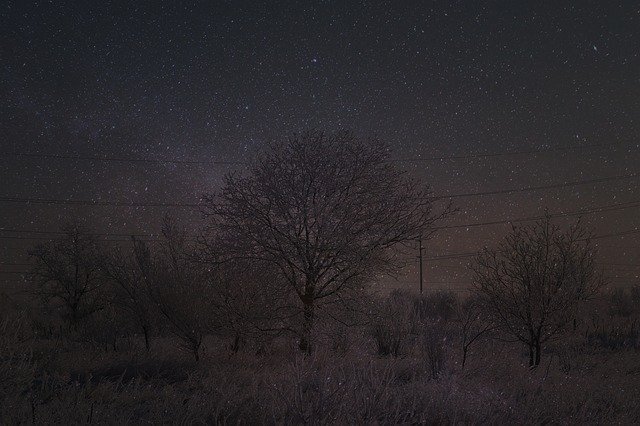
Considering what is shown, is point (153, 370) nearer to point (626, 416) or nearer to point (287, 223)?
point (287, 223)

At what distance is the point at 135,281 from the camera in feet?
56.1

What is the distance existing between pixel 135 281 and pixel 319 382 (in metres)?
10.8

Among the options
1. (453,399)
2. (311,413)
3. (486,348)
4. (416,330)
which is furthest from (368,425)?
(416,330)

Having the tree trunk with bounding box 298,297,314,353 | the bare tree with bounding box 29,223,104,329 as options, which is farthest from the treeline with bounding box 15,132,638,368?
the bare tree with bounding box 29,223,104,329

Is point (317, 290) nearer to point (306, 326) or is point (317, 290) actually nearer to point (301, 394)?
point (306, 326)

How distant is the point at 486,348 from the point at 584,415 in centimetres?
944

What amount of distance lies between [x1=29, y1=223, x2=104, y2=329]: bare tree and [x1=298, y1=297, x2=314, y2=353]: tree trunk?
752 inches

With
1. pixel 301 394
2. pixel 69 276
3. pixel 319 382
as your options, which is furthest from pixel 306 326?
pixel 69 276

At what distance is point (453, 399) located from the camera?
7.82 m

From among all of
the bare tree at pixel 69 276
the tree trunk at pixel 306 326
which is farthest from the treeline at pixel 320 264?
the bare tree at pixel 69 276

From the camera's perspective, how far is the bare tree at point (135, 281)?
1683 cm

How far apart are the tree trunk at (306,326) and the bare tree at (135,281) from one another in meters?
5.29

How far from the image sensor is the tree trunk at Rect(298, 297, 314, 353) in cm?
1398

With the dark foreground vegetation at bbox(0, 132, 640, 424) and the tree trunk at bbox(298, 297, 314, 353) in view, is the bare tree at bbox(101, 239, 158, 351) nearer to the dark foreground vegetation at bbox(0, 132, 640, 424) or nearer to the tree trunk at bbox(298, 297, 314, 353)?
the dark foreground vegetation at bbox(0, 132, 640, 424)
